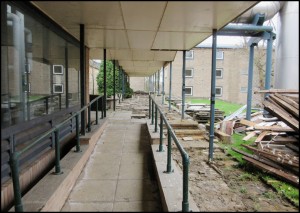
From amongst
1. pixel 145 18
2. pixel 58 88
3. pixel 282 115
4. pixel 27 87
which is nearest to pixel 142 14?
pixel 145 18

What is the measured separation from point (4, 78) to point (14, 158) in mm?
1051

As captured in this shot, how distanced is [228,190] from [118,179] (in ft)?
5.31

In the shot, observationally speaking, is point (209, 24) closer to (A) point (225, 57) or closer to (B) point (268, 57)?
(B) point (268, 57)

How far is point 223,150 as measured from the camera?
6020mm

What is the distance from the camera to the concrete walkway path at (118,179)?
2633 mm

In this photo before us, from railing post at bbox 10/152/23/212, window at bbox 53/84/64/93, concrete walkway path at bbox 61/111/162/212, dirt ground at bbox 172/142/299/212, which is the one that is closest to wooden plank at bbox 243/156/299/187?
dirt ground at bbox 172/142/299/212

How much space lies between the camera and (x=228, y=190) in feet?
12.3

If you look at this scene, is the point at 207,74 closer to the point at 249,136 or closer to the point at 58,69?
the point at 249,136

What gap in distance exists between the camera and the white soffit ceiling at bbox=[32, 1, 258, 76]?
2682 millimetres

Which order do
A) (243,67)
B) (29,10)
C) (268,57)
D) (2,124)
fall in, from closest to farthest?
1. (2,124)
2. (29,10)
3. (268,57)
4. (243,67)

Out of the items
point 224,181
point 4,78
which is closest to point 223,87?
point 224,181

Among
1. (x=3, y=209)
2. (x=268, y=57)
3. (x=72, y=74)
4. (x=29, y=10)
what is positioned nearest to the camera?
(x=3, y=209)

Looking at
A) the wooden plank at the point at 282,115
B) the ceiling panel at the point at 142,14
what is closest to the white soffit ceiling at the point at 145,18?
the ceiling panel at the point at 142,14

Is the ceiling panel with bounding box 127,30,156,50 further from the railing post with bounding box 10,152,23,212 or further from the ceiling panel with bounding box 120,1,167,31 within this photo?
the railing post with bounding box 10,152,23,212
